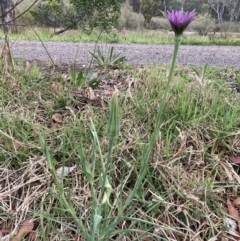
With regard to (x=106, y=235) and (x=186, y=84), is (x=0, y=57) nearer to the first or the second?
(x=186, y=84)

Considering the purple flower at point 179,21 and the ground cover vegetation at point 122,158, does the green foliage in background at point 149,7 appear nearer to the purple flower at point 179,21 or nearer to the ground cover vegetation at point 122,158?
the ground cover vegetation at point 122,158

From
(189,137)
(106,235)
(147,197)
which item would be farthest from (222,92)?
(106,235)

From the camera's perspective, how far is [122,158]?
1.08 metres

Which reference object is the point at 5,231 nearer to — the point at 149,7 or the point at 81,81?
the point at 81,81

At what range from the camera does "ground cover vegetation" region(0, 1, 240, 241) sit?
37.0 inches

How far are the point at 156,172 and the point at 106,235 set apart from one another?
0.36m

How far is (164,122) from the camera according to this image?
1.20m

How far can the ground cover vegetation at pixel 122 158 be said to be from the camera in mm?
940

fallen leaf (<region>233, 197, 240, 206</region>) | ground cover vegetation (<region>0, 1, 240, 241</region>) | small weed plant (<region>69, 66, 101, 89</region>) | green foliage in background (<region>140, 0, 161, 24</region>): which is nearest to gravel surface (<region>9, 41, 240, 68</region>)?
small weed plant (<region>69, 66, 101, 89</region>)

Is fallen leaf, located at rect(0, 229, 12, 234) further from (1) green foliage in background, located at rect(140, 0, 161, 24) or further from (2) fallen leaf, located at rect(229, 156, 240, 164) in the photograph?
(1) green foliage in background, located at rect(140, 0, 161, 24)

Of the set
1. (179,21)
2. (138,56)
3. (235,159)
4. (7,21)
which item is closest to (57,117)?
(235,159)

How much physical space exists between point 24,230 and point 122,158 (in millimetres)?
343

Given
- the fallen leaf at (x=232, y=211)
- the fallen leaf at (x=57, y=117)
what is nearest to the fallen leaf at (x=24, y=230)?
the fallen leaf at (x=57, y=117)

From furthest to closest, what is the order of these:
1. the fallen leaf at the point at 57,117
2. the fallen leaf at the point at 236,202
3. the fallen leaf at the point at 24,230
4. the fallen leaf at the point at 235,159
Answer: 1. the fallen leaf at the point at 57,117
2. the fallen leaf at the point at 235,159
3. the fallen leaf at the point at 236,202
4. the fallen leaf at the point at 24,230
